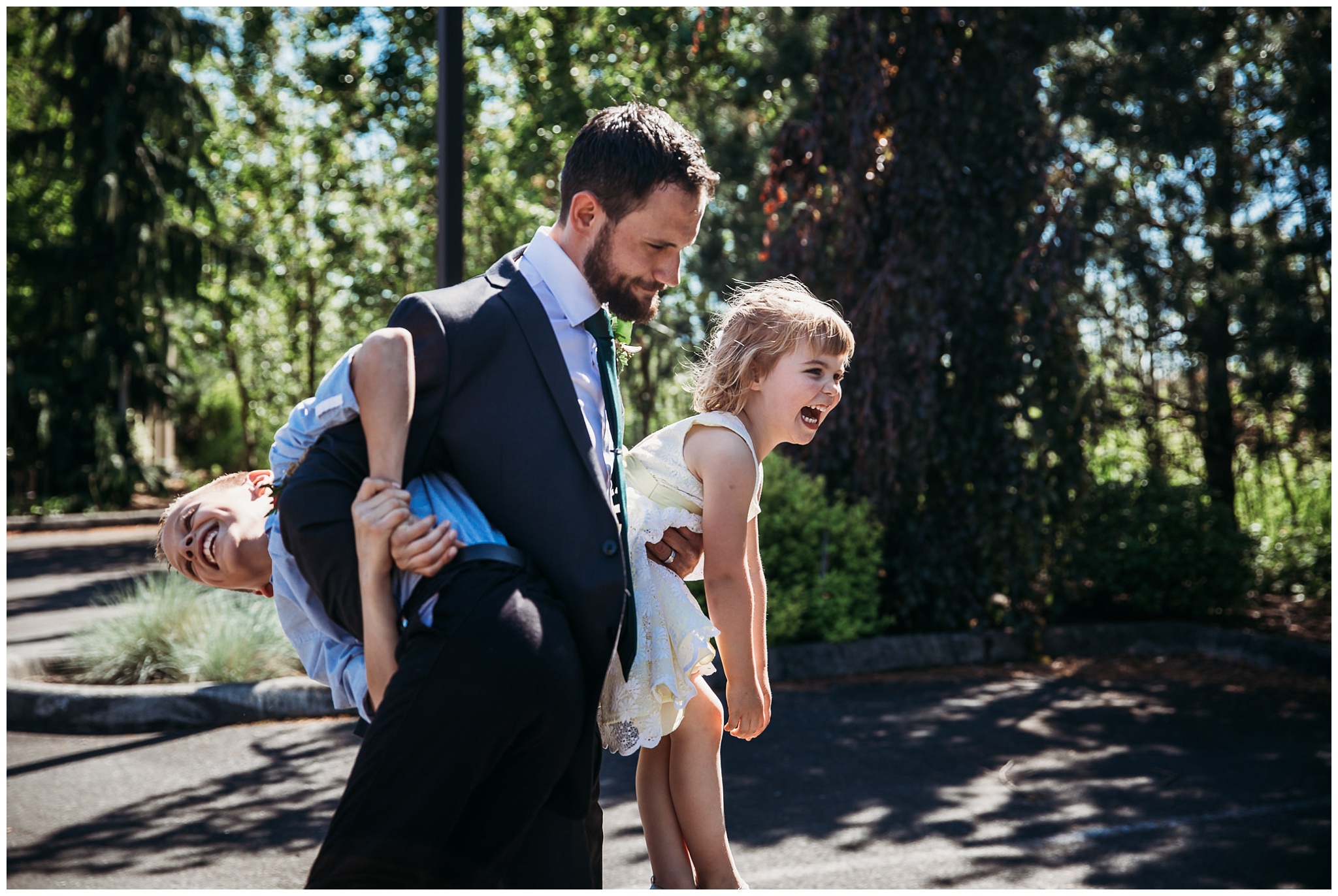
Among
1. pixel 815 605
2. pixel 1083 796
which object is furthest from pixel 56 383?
pixel 1083 796

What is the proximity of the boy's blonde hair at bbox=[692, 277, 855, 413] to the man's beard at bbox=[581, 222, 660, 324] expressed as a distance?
648mm

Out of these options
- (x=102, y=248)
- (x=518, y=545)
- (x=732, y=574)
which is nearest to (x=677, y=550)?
(x=732, y=574)

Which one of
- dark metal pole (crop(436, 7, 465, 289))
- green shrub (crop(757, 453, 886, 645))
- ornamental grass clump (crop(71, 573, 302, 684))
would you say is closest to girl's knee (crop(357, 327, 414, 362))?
dark metal pole (crop(436, 7, 465, 289))

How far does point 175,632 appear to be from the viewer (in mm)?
6578

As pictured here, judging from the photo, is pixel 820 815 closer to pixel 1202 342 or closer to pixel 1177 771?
pixel 1177 771

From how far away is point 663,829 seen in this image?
263 cm

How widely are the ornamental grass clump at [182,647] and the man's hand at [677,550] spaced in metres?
4.62

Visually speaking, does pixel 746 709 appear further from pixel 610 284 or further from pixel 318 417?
pixel 318 417

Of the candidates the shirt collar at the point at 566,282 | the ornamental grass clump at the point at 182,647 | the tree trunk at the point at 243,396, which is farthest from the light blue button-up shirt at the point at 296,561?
the tree trunk at the point at 243,396

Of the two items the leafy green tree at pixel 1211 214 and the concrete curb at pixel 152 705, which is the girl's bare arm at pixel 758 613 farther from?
the leafy green tree at pixel 1211 214

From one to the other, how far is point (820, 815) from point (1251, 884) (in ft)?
5.41

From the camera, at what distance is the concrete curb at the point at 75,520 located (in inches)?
634

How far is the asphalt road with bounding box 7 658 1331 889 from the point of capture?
162 inches

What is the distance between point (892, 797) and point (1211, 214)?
6.42 metres
